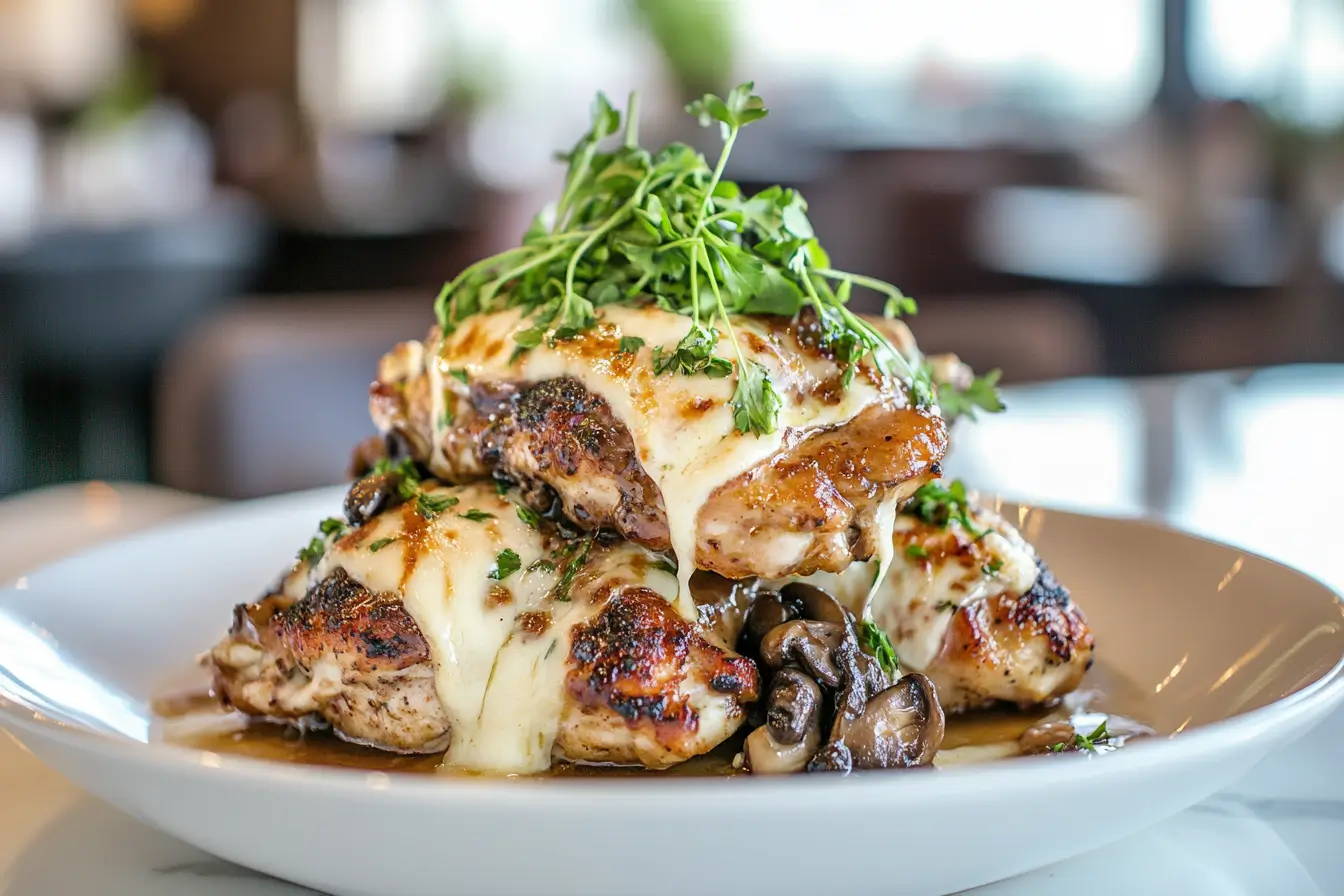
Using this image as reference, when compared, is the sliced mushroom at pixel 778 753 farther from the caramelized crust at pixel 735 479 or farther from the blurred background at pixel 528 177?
the blurred background at pixel 528 177

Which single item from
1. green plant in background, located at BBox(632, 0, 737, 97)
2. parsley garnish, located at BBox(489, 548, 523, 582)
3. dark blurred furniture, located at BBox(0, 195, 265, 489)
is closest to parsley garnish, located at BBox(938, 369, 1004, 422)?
parsley garnish, located at BBox(489, 548, 523, 582)

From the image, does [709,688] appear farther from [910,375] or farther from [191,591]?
[191,591]

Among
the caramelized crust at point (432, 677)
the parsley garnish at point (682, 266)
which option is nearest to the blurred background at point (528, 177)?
the parsley garnish at point (682, 266)

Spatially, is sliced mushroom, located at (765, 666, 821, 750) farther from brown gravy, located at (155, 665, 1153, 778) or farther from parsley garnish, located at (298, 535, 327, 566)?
parsley garnish, located at (298, 535, 327, 566)

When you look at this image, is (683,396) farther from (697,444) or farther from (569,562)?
(569,562)

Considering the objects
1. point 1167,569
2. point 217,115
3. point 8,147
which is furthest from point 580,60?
point 1167,569

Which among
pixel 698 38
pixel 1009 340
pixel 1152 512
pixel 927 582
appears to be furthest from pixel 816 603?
pixel 698 38
